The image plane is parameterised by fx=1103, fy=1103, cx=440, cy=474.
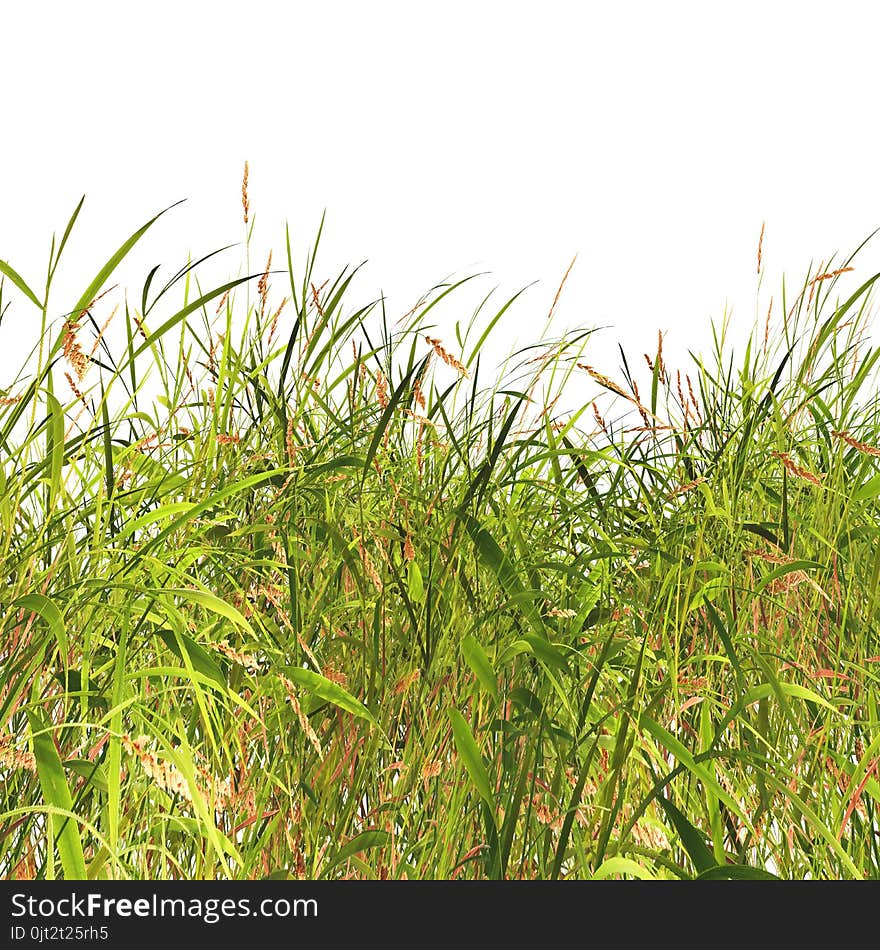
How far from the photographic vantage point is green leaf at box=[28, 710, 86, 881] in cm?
136

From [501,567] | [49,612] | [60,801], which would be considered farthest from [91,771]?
[501,567]

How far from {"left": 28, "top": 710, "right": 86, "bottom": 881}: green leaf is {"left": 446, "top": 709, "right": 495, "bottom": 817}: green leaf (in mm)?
535

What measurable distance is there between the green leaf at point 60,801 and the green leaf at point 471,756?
0.54 metres

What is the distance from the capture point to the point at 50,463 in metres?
1.91

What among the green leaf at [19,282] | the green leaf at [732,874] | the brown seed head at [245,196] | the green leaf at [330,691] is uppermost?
the brown seed head at [245,196]

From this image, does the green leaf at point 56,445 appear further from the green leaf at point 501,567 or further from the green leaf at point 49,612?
the green leaf at point 501,567

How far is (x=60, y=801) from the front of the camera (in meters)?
1.39

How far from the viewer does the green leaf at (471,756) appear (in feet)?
5.23

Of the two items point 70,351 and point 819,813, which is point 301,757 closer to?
point 70,351

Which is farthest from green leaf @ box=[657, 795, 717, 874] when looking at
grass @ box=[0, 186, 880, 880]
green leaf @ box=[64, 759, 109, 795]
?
green leaf @ box=[64, 759, 109, 795]

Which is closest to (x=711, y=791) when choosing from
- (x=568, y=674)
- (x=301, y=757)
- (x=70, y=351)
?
(x=568, y=674)

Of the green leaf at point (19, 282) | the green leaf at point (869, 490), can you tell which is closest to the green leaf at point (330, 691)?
the green leaf at point (19, 282)

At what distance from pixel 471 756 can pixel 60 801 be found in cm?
56

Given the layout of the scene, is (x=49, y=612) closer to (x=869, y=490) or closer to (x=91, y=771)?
(x=91, y=771)
